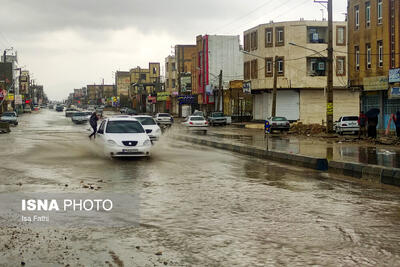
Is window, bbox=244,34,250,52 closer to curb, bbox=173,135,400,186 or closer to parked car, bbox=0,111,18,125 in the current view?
parked car, bbox=0,111,18,125

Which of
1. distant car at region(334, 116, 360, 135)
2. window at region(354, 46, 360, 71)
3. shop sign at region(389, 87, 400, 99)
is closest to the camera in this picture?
shop sign at region(389, 87, 400, 99)

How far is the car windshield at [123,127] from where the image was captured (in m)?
21.8

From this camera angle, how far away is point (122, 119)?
22.5 m

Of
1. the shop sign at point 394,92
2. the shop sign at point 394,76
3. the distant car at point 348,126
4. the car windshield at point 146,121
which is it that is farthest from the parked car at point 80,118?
the shop sign at point 394,76

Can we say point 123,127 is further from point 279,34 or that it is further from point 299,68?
point 279,34

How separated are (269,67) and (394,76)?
2546cm

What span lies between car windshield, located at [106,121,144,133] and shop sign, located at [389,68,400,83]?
70.2ft

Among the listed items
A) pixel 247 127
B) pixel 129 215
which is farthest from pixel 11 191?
pixel 247 127

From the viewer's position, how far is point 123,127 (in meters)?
22.0

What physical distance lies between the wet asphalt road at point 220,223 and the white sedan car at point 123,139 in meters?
2.99

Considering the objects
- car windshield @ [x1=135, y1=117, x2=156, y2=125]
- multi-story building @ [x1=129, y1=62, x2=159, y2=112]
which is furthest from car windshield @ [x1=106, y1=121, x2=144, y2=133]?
multi-story building @ [x1=129, y1=62, x2=159, y2=112]

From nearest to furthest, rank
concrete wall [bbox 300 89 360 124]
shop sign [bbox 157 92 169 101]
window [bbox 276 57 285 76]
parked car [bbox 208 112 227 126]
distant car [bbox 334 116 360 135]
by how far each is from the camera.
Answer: distant car [bbox 334 116 360 135] < window [bbox 276 57 285 76] < concrete wall [bbox 300 89 360 124] < parked car [bbox 208 112 227 126] < shop sign [bbox 157 92 169 101]

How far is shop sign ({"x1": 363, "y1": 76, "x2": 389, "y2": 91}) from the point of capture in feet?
127

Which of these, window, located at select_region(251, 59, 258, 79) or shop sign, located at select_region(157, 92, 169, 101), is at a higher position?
window, located at select_region(251, 59, 258, 79)
